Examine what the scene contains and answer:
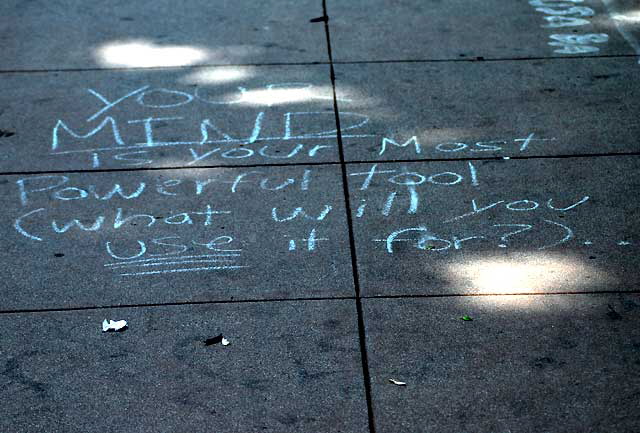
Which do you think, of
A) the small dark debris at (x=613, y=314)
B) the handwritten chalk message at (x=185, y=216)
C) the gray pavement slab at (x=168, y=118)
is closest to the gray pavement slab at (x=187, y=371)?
the handwritten chalk message at (x=185, y=216)

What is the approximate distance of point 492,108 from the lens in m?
5.93

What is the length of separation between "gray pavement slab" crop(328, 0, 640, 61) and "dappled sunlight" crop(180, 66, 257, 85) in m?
0.69

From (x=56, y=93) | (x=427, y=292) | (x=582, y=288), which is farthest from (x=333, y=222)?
(x=56, y=93)

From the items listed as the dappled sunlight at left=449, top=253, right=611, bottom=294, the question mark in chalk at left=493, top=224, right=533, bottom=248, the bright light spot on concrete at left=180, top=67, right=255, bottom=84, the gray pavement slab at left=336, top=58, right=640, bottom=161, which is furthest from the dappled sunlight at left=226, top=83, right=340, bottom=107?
the dappled sunlight at left=449, top=253, right=611, bottom=294

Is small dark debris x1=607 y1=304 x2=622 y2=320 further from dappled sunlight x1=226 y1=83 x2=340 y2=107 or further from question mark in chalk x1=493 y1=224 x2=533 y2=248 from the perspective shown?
dappled sunlight x1=226 y1=83 x2=340 y2=107

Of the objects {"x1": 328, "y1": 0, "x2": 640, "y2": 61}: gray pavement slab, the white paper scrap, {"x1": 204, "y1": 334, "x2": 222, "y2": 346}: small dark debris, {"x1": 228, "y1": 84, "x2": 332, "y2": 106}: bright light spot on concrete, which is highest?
{"x1": 328, "y1": 0, "x2": 640, "y2": 61}: gray pavement slab

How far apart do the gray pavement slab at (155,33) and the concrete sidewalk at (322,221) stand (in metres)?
0.03

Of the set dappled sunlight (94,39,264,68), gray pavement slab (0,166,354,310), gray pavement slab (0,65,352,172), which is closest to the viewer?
gray pavement slab (0,166,354,310)

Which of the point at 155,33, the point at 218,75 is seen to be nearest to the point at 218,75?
the point at 218,75

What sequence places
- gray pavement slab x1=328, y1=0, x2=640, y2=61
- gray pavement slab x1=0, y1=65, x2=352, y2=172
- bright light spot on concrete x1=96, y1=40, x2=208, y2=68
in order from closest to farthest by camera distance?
Answer: 1. gray pavement slab x1=0, y1=65, x2=352, y2=172
2. bright light spot on concrete x1=96, y1=40, x2=208, y2=68
3. gray pavement slab x1=328, y1=0, x2=640, y2=61

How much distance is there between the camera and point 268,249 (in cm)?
445

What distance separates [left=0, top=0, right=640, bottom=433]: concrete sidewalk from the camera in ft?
11.4

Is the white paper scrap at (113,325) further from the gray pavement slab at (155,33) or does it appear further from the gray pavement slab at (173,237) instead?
the gray pavement slab at (155,33)

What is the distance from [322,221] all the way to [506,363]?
4.60ft
